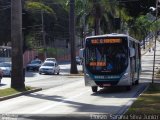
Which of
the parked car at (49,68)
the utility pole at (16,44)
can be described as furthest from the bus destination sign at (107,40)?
the parked car at (49,68)

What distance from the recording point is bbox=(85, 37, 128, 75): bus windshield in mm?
28500

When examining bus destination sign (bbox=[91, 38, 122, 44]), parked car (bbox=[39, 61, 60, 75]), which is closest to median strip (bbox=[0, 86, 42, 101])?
bus destination sign (bbox=[91, 38, 122, 44])

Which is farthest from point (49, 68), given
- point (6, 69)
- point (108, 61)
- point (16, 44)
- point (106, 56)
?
point (108, 61)

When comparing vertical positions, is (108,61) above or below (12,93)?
above

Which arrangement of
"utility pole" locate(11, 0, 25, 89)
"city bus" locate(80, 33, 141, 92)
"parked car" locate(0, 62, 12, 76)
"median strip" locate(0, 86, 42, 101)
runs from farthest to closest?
"parked car" locate(0, 62, 12, 76) < "utility pole" locate(11, 0, 25, 89) < "city bus" locate(80, 33, 141, 92) < "median strip" locate(0, 86, 42, 101)

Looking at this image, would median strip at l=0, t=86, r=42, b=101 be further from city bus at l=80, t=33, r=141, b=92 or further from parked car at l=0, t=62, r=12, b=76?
parked car at l=0, t=62, r=12, b=76

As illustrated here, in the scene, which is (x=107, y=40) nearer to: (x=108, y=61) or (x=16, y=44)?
(x=108, y=61)

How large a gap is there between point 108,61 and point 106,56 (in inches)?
13.6

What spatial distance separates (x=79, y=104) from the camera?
21578mm

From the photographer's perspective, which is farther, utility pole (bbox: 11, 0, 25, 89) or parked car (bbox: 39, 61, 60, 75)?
parked car (bbox: 39, 61, 60, 75)

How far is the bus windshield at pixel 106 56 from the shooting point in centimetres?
2850

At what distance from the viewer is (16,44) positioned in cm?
3061

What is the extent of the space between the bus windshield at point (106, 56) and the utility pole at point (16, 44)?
4.45 m

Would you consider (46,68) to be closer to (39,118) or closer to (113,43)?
(113,43)
